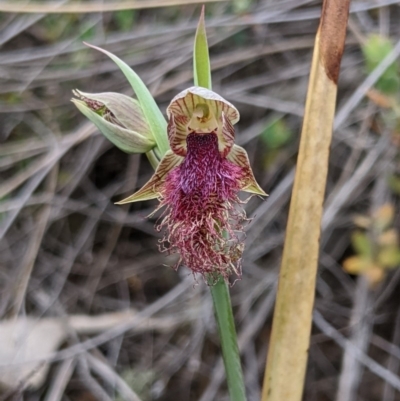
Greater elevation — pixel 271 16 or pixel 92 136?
pixel 271 16

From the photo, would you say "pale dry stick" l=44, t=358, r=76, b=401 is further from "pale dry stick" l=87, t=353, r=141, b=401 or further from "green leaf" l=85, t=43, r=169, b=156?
"green leaf" l=85, t=43, r=169, b=156

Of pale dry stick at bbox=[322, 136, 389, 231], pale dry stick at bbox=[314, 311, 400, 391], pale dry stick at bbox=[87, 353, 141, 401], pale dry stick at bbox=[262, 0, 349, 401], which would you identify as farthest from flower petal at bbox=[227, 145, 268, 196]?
pale dry stick at bbox=[87, 353, 141, 401]

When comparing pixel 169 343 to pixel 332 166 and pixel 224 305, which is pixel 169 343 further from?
pixel 224 305

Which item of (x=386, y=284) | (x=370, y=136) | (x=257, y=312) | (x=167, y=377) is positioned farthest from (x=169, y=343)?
(x=370, y=136)

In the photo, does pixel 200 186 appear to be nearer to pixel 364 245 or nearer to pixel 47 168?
pixel 364 245

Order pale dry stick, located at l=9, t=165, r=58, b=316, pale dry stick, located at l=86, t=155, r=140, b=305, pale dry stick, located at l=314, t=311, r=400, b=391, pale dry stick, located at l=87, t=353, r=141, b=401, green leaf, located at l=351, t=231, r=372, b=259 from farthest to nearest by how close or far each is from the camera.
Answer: pale dry stick, located at l=86, t=155, r=140, b=305 < pale dry stick, located at l=9, t=165, r=58, b=316 < pale dry stick, located at l=87, t=353, r=141, b=401 < green leaf, located at l=351, t=231, r=372, b=259 < pale dry stick, located at l=314, t=311, r=400, b=391

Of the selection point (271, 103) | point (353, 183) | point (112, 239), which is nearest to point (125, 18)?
point (271, 103)

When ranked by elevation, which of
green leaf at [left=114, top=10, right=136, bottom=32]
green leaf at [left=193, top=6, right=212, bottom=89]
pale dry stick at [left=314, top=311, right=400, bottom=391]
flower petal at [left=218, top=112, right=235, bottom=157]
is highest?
green leaf at [left=114, top=10, right=136, bottom=32]
